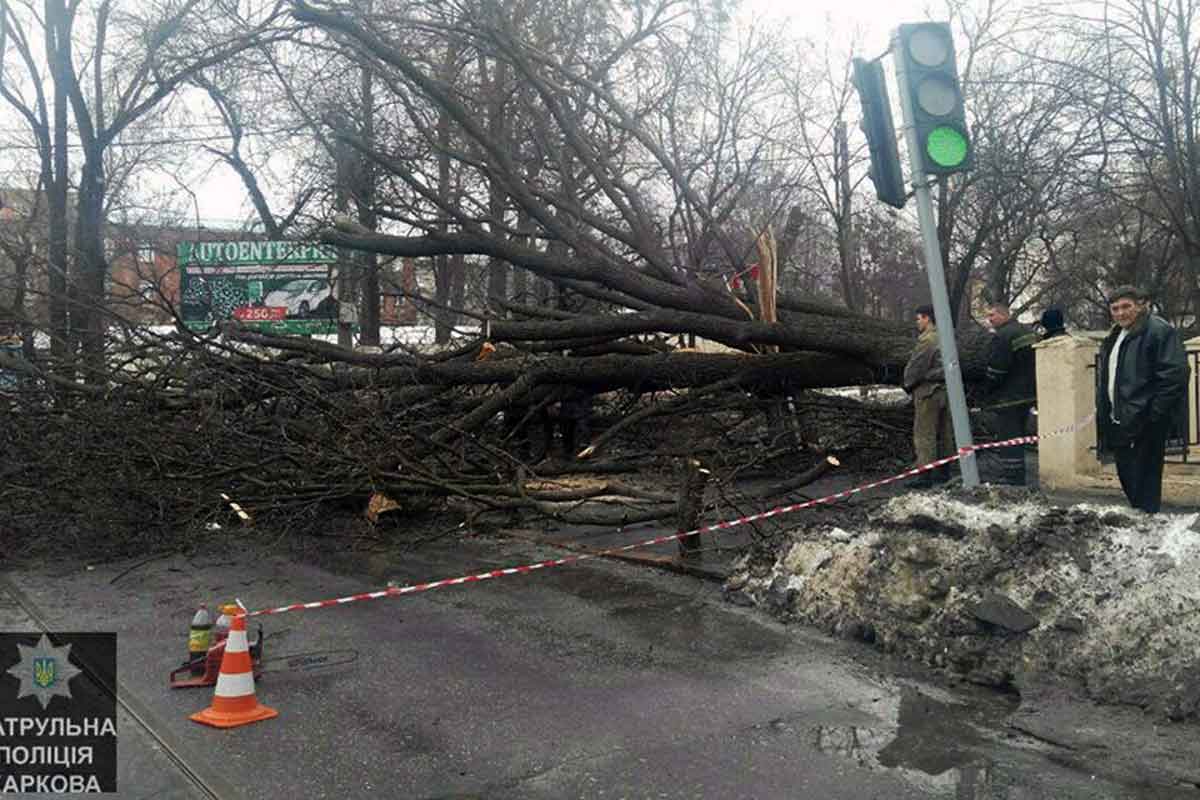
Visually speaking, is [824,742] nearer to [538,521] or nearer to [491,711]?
[491,711]

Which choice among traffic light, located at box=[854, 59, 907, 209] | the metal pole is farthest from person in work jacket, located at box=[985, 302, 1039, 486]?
traffic light, located at box=[854, 59, 907, 209]

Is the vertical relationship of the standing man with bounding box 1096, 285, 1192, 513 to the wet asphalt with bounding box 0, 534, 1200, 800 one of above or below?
above

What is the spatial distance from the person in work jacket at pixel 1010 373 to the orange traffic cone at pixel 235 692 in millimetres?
6603

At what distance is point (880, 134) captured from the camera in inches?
253

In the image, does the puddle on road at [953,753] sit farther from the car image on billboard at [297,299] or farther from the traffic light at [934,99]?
the car image on billboard at [297,299]

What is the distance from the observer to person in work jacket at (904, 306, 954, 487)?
956 centimetres

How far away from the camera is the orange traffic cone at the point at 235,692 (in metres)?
4.99

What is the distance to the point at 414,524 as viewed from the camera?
10.2 metres

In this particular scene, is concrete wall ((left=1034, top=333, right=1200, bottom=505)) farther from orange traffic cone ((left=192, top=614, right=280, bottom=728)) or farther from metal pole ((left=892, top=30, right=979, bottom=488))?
orange traffic cone ((left=192, top=614, right=280, bottom=728))

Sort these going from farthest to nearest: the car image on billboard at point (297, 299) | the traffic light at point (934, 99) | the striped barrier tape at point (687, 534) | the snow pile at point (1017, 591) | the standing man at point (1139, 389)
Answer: the car image on billboard at point (297, 299) → the striped barrier tape at point (687, 534) → the standing man at point (1139, 389) → the traffic light at point (934, 99) → the snow pile at point (1017, 591)

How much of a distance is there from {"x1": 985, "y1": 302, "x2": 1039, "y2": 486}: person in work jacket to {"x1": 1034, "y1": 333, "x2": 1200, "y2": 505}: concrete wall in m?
0.15

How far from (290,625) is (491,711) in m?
2.39

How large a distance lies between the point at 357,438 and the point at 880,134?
5477 millimetres

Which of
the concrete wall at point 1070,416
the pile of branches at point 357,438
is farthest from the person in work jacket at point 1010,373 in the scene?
the pile of branches at point 357,438
